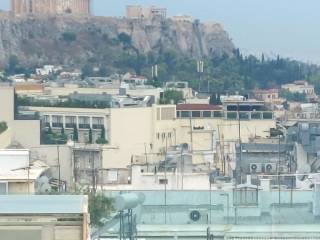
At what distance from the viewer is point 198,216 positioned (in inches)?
443

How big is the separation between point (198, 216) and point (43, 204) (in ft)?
22.5

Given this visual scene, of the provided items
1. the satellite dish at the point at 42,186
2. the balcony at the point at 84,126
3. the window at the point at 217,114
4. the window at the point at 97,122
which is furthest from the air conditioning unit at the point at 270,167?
the satellite dish at the point at 42,186

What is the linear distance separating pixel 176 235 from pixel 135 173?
898 cm

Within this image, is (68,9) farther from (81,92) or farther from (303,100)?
(81,92)

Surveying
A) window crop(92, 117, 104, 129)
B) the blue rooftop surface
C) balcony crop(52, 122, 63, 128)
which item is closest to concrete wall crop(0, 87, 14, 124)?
window crop(92, 117, 104, 129)

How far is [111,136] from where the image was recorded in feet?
91.6

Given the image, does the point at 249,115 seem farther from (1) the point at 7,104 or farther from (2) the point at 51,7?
(2) the point at 51,7

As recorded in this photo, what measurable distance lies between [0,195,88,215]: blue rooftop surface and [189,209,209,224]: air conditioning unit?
6.27m

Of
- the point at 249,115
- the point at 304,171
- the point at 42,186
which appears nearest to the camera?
the point at 42,186

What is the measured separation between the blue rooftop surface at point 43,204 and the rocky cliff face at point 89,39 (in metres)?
65.8

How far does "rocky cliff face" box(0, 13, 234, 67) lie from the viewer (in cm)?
7450

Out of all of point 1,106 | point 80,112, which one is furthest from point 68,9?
point 1,106

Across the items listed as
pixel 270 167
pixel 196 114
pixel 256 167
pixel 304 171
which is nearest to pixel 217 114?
pixel 196 114

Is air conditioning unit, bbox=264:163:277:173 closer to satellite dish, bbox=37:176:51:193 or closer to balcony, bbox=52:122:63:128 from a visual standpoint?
balcony, bbox=52:122:63:128
